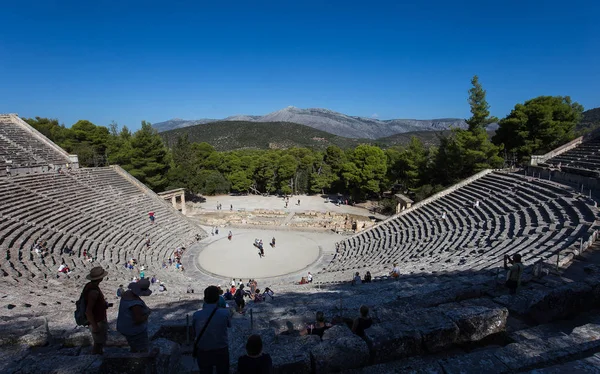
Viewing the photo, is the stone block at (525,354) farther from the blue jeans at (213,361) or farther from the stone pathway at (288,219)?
the stone pathway at (288,219)

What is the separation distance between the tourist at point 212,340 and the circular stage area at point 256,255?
1452 centimetres

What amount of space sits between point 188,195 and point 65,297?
33.1 metres

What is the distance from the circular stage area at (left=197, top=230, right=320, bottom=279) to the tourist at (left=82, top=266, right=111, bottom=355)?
44.8 feet

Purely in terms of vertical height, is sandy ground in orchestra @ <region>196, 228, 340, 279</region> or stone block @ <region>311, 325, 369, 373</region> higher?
stone block @ <region>311, 325, 369, 373</region>

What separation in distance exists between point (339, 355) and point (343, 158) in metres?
45.6

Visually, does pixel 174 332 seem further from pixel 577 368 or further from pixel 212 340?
pixel 577 368

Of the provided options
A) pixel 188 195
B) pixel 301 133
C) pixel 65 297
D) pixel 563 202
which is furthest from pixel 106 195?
pixel 301 133

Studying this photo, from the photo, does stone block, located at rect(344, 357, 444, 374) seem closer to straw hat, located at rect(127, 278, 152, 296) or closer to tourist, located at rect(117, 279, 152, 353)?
tourist, located at rect(117, 279, 152, 353)

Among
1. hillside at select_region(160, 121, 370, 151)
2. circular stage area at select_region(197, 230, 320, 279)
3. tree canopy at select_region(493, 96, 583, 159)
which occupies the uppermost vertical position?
hillside at select_region(160, 121, 370, 151)

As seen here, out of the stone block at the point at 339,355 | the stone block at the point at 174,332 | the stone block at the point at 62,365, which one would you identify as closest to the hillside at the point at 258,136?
the stone block at the point at 174,332

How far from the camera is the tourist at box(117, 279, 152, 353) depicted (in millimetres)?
4195

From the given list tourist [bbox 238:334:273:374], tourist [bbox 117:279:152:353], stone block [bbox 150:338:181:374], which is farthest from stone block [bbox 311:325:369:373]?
tourist [bbox 117:279:152:353]

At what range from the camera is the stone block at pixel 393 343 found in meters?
4.07

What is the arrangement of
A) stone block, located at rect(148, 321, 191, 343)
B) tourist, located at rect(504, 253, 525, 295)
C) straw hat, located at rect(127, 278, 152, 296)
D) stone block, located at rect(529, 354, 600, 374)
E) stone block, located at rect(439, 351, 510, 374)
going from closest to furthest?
stone block, located at rect(529, 354, 600, 374)
stone block, located at rect(439, 351, 510, 374)
straw hat, located at rect(127, 278, 152, 296)
stone block, located at rect(148, 321, 191, 343)
tourist, located at rect(504, 253, 525, 295)
